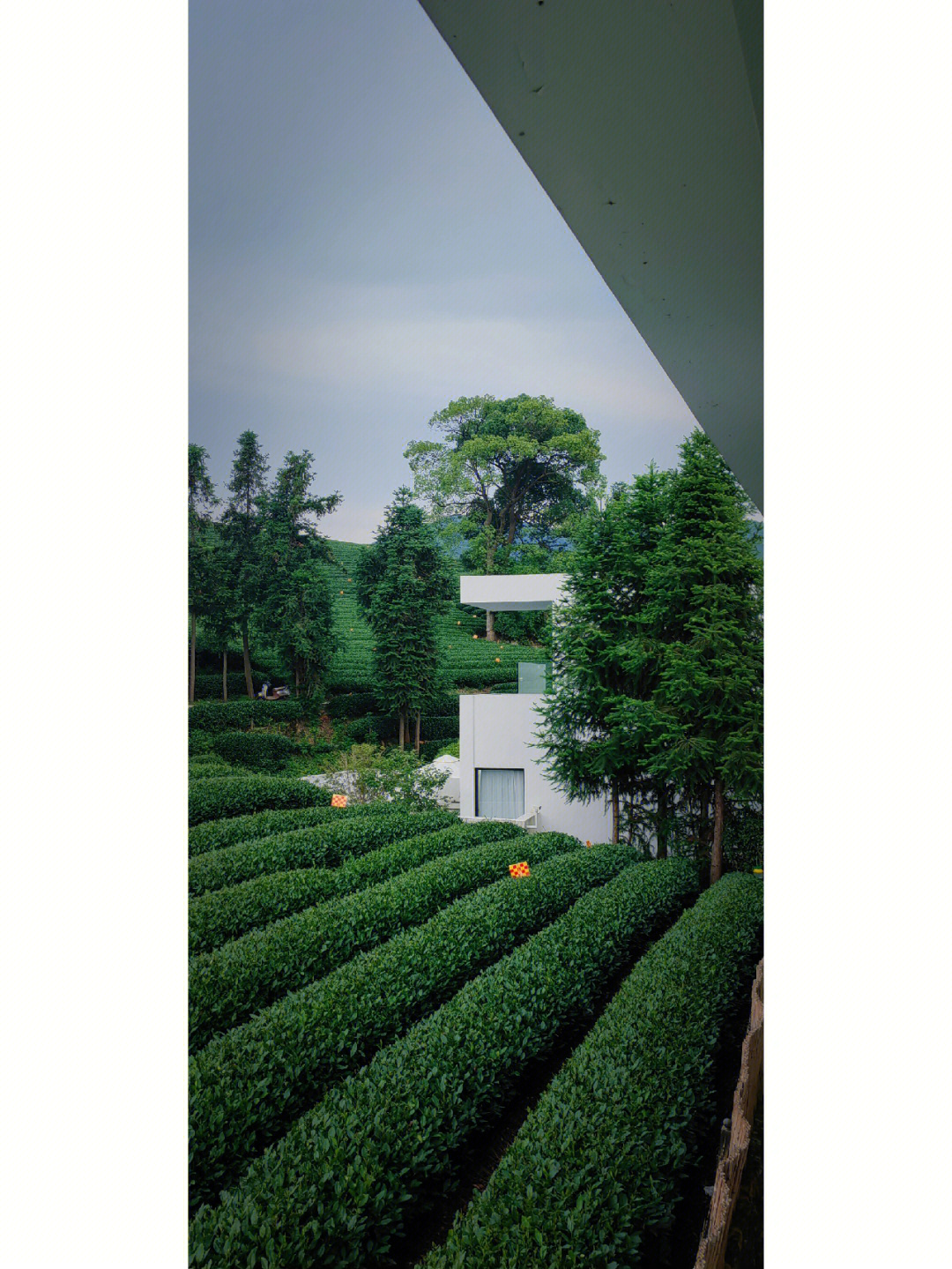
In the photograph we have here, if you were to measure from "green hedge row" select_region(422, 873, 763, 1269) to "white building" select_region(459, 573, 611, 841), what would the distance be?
0.20m

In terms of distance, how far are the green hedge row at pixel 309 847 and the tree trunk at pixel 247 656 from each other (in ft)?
0.60

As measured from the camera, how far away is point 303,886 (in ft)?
3.42

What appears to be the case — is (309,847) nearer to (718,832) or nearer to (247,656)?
(247,656)

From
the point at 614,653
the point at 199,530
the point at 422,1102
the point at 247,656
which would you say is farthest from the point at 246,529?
the point at 422,1102

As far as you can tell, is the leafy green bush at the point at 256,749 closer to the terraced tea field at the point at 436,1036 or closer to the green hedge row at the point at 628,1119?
the terraced tea field at the point at 436,1036

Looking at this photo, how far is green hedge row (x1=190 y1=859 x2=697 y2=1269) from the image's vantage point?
2.31ft

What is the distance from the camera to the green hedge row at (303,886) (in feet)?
2.90

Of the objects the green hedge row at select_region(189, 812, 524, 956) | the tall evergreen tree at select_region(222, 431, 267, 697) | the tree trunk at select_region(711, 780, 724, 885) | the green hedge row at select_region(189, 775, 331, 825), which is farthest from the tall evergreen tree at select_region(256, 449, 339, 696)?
the tree trunk at select_region(711, 780, 724, 885)

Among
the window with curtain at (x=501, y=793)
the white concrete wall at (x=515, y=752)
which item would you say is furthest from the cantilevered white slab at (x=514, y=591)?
the window with curtain at (x=501, y=793)

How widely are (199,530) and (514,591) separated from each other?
0.42m

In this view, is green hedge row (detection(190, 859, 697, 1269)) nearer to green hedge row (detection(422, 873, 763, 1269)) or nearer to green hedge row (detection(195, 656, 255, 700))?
green hedge row (detection(422, 873, 763, 1269))

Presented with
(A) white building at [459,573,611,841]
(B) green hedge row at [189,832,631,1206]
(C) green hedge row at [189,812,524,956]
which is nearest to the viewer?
(B) green hedge row at [189,832,631,1206]
